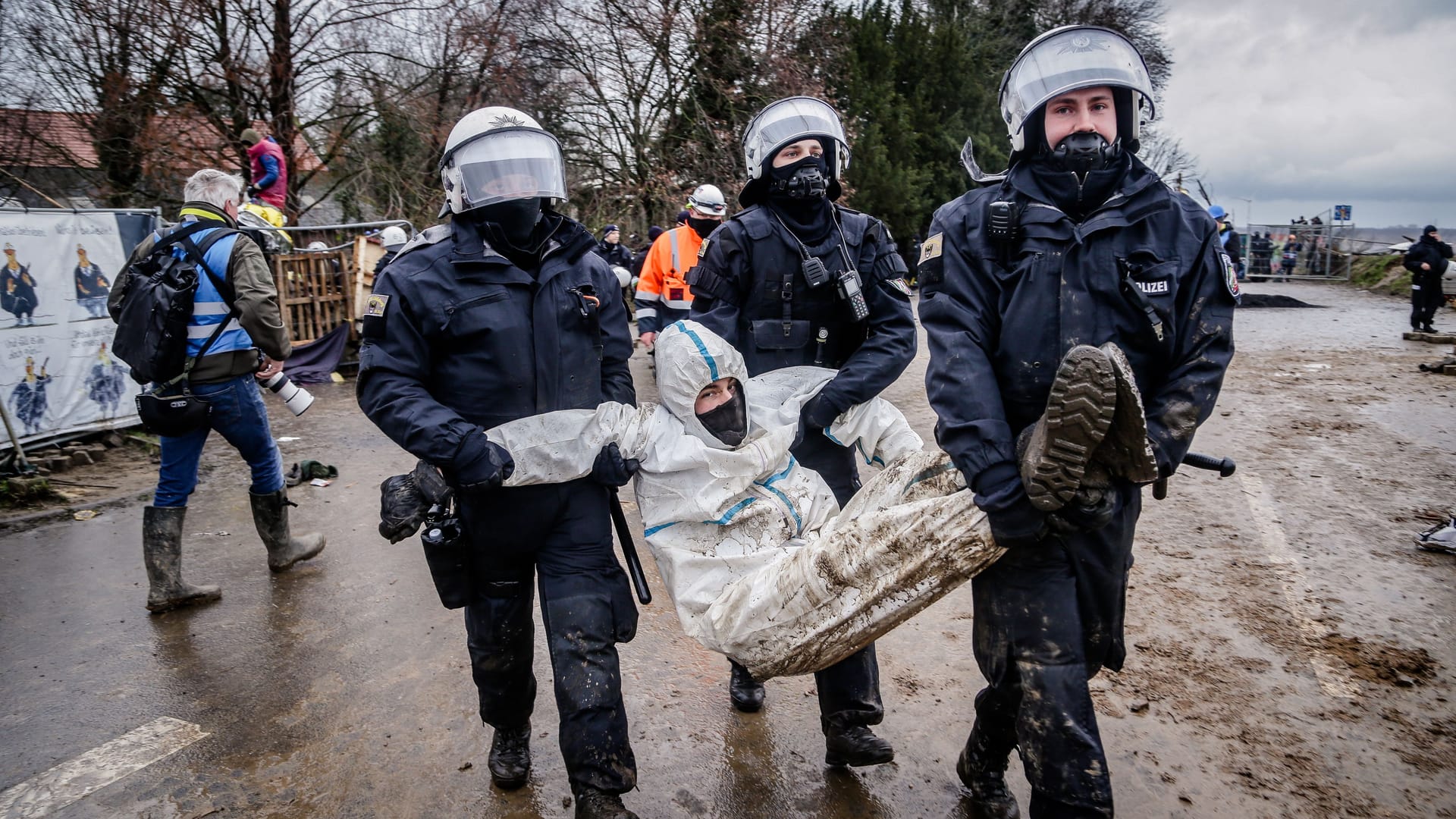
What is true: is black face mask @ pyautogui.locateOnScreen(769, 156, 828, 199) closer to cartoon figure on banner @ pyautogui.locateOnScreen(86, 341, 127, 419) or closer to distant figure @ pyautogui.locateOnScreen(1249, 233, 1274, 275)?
cartoon figure on banner @ pyautogui.locateOnScreen(86, 341, 127, 419)

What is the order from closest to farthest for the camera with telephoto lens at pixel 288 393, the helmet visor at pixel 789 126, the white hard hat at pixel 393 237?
the helmet visor at pixel 789 126
the camera with telephoto lens at pixel 288 393
the white hard hat at pixel 393 237

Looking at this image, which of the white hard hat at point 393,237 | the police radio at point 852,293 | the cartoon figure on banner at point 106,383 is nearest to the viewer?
the police radio at point 852,293

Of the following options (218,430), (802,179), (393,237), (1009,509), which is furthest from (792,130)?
(393,237)

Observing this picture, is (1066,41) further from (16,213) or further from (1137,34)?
(1137,34)

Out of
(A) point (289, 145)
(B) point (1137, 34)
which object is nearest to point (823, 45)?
(A) point (289, 145)

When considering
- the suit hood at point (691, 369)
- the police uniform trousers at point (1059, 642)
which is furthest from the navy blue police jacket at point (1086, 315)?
the suit hood at point (691, 369)

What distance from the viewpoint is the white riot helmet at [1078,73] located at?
242 centimetres

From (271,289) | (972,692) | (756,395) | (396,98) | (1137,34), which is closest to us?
(756,395)

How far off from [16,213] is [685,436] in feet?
21.8

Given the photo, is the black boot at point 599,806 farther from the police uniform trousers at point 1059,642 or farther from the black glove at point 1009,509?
→ the black glove at point 1009,509

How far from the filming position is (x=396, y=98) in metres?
14.5

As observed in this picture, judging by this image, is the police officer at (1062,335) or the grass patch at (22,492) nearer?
the police officer at (1062,335)

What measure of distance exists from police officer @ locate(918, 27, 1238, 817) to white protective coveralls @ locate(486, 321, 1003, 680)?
0.60 ft

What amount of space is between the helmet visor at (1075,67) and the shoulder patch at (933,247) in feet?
1.29
